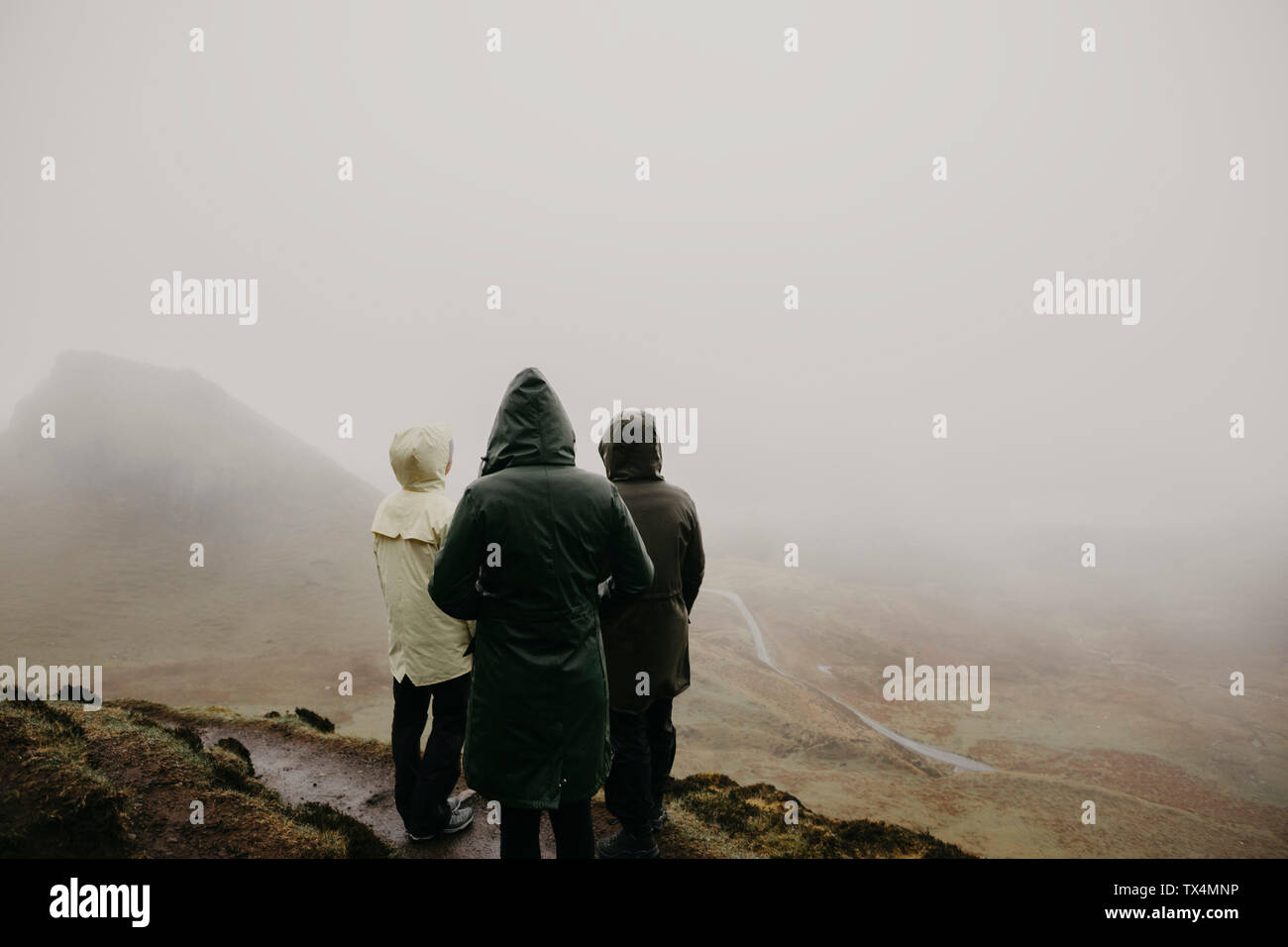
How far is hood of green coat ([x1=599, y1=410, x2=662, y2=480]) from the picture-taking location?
5641mm

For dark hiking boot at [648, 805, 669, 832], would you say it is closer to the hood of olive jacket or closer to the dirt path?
the dirt path

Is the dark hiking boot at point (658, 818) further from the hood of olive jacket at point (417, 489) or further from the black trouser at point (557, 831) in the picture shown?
the hood of olive jacket at point (417, 489)

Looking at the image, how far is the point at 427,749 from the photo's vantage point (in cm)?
547

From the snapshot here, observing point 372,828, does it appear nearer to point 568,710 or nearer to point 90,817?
point 90,817

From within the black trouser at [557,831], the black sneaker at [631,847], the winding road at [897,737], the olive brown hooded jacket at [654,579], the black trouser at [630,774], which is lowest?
the winding road at [897,737]

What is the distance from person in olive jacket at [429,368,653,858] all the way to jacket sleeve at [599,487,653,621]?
0.04ft

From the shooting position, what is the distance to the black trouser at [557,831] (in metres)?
3.73

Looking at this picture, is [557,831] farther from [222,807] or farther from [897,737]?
[897,737]

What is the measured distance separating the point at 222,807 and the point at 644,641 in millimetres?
5108

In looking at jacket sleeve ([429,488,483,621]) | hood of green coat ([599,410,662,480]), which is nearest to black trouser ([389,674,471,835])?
jacket sleeve ([429,488,483,621])

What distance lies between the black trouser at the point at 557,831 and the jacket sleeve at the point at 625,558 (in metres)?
1.51

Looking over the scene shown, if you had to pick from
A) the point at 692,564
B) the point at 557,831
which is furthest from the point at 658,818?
the point at 692,564

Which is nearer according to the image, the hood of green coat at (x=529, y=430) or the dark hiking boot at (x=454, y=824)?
the hood of green coat at (x=529, y=430)

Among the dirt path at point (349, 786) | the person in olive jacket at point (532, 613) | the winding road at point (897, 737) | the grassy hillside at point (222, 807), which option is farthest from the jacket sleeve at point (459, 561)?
the winding road at point (897, 737)
